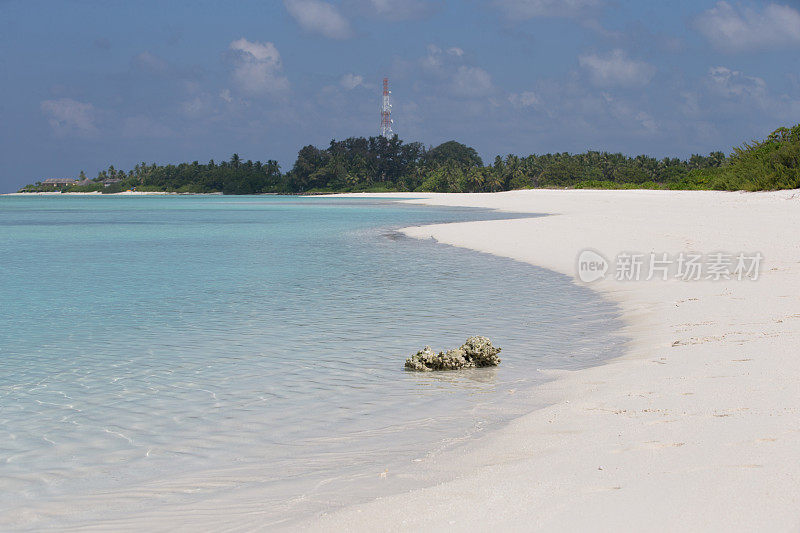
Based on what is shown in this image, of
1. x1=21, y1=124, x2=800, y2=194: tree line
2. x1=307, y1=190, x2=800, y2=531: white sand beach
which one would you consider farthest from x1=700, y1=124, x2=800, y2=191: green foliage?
x1=307, y1=190, x2=800, y2=531: white sand beach

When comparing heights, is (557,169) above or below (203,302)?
above

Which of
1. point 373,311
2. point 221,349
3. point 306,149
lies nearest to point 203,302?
point 373,311

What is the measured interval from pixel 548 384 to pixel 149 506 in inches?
177

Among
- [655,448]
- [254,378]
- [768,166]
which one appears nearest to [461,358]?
[254,378]

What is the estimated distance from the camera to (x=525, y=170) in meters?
142

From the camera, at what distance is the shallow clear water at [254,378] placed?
541 centimetres

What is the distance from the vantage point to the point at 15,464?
19.1ft

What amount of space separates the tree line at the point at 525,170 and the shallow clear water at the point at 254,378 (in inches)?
1410

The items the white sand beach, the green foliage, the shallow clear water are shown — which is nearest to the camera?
the white sand beach

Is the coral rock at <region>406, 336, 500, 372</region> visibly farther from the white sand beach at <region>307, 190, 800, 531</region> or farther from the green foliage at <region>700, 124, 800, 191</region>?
the green foliage at <region>700, 124, 800, 191</region>

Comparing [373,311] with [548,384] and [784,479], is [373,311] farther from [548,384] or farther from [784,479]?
[784,479]

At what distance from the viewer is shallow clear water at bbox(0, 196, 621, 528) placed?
541 cm

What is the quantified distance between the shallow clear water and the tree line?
3582 centimetres

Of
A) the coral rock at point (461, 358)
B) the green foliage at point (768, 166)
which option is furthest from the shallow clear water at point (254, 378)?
the green foliage at point (768, 166)
